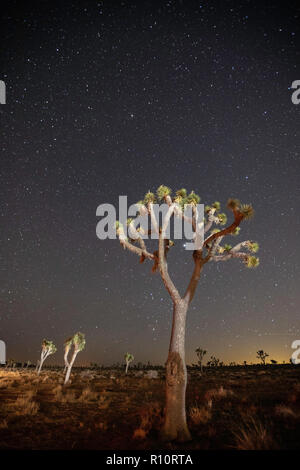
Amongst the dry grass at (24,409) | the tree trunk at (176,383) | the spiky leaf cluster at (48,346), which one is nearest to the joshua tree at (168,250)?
the tree trunk at (176,383)

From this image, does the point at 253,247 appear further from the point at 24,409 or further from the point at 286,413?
the point at 24,409

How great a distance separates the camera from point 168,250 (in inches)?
404

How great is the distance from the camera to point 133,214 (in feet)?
36.3

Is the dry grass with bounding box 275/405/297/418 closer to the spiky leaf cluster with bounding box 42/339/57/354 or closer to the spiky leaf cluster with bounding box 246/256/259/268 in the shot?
the spiky leaf cluster with bounding box 246/256/259/268

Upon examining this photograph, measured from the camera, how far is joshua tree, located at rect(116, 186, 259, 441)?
705cm

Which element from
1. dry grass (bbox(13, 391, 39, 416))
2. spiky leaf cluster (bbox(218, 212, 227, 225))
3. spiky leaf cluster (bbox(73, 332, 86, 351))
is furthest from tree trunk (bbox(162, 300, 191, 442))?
spiky leaf cluster (bbox(73, 332, 86, 351))

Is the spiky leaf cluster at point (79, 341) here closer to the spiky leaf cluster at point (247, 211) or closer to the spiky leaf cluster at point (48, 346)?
the spiky leaf cluster at point (48, 346)

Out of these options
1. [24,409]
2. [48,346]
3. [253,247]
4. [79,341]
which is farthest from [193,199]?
[48,346]

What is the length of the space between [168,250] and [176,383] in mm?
4632

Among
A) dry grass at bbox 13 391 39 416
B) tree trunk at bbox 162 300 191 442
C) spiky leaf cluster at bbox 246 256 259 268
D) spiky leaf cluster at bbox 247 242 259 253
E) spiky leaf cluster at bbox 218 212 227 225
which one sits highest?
spiky leaf cluster at bbox 218 212 227 225

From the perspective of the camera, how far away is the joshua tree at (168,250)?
7055 mm

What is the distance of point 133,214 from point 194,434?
25.3 feet
